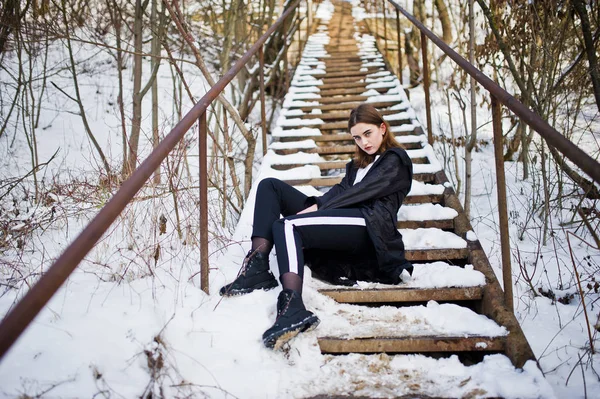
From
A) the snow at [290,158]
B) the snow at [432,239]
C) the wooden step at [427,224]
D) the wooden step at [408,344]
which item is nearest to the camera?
the wooden step at [408,344]

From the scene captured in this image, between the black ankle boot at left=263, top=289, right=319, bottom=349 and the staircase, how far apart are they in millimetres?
110

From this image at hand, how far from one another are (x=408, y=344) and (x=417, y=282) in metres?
0.52

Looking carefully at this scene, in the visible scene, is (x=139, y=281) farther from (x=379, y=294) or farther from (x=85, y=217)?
(x=85, y=217)

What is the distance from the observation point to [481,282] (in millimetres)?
2146

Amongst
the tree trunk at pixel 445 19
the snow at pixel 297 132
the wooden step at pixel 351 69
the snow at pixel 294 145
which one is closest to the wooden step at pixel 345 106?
the snow at pixel 297 132

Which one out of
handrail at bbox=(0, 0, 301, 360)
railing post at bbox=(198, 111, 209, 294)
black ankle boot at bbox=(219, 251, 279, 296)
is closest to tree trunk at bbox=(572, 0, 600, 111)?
black ankle boot at bbox=(219, 251, 279, 296)

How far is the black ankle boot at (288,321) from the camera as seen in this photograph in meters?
1.71

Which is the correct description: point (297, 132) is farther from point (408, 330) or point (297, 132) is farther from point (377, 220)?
point (408, 330)

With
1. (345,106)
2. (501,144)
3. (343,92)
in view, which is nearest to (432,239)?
(501,144)

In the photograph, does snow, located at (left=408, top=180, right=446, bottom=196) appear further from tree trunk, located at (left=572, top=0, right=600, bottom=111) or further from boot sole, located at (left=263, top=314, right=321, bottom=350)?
boot sole, located at (left=263, top=314, right=321, bottom=350)

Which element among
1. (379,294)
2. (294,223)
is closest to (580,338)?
(379,294)

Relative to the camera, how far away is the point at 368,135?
98.0 inches

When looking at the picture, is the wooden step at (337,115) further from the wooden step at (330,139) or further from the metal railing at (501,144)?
the metal railing at (501,144)

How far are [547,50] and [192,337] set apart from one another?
11.7 ft
